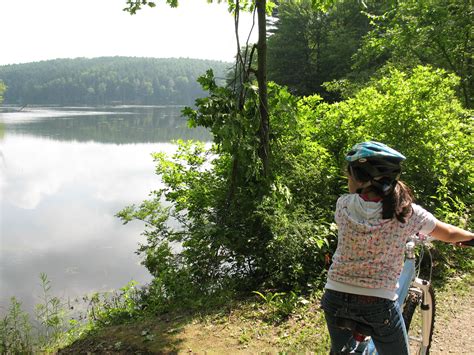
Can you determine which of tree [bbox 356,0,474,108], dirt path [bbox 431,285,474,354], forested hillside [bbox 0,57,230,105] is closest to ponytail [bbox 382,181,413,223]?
dirt path [bbox 431,285,474,354]

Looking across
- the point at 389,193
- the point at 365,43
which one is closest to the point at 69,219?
the point at 365,43

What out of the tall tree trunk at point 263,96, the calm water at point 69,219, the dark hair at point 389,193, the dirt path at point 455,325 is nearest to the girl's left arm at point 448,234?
the dark hair at point 389,193

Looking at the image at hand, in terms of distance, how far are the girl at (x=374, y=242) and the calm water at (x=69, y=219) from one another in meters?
7.88

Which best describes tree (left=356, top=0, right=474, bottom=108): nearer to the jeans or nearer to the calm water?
the calm water

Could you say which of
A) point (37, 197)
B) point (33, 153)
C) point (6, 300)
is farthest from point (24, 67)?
point (6, 300)

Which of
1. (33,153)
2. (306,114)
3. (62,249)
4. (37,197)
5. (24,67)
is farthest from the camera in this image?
(24,67)

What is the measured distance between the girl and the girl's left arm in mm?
60

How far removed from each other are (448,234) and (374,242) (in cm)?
51

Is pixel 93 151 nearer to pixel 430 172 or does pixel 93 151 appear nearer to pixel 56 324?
pixel 56 324

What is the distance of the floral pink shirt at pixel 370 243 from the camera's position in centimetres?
205

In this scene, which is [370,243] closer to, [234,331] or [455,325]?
[234,331]

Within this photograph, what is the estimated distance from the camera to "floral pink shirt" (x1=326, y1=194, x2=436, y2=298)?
205 cm

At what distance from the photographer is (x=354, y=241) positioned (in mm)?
2082

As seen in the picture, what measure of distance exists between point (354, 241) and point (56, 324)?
18.3 feet
